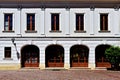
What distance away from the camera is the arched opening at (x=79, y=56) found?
35312 millimetres

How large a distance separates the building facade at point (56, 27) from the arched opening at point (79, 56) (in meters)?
0.68

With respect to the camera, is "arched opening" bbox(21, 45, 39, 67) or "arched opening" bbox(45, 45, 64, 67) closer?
"arched opening" bbox(21, 45, 39, 67)

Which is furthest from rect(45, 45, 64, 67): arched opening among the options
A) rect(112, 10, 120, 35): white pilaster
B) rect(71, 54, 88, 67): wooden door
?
rect(112, 10, 120, 35): white pilaster

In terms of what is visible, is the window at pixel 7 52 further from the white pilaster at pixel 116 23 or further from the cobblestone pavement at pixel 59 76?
the white pilaster at pixel 116 23

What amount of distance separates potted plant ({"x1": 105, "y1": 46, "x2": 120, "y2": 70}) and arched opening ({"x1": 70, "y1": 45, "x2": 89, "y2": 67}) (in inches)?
131

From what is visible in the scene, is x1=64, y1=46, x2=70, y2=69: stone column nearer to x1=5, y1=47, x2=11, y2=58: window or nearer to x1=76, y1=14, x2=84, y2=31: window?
x1=76, y1=14, x2=84, y2=31: window

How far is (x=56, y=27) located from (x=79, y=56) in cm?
389

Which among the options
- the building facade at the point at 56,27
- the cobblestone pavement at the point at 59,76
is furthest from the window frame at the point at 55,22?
the cobblestone pavement at the point at 59,76

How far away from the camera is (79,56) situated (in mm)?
35531

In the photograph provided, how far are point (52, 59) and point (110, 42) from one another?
6151 millimetres

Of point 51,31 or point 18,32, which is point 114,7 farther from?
point 18,32

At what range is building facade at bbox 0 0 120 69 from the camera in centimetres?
3425

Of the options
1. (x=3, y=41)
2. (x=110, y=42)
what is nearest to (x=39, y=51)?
(x=3, y=41)

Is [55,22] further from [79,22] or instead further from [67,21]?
[79,22]
